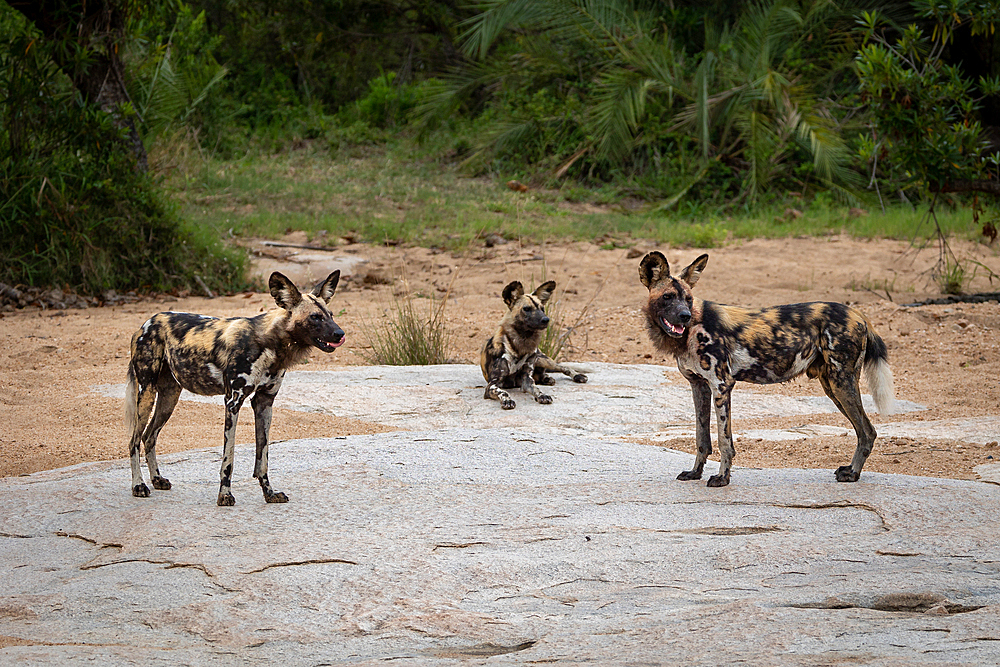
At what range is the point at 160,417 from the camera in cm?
497

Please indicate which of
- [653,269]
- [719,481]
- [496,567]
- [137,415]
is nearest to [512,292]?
[653,269]

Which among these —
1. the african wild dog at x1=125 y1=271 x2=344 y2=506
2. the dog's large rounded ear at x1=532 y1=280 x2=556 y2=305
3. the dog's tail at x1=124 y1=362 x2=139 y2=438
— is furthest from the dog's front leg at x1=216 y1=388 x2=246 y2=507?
the dog's large rounded ear at x1=532 y1=280 x2=556 y2=305

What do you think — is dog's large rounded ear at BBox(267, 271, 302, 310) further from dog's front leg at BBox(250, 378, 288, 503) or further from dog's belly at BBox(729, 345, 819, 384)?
dog's belly at BBox(729, 345, 819, 384)

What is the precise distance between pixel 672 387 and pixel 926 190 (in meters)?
4.64

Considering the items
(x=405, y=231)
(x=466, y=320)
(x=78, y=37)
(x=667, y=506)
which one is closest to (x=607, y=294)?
(x=466, y=320)

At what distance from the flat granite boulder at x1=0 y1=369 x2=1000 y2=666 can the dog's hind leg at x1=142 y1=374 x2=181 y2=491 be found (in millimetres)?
109

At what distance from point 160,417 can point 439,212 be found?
33.6ft

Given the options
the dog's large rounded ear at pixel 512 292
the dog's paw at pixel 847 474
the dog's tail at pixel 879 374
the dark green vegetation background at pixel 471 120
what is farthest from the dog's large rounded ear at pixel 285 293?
the dark green vegetation background at pixel 471 120

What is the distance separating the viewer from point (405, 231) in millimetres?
13719

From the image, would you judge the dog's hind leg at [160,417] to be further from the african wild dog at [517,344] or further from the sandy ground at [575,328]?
the african wild dog at [517,344]

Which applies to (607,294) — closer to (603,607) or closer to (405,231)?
(405,231)

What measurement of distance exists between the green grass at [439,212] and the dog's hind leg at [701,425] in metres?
8.14

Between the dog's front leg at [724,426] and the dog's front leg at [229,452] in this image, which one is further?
the dog's front leg at [724,426]

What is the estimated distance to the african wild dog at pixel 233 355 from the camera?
4.57 meters
